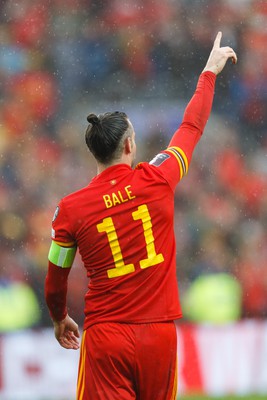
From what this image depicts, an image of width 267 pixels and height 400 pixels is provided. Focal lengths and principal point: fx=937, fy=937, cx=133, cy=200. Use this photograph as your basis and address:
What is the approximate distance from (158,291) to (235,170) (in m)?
5.11

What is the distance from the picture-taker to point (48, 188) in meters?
8.41

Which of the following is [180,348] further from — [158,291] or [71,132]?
[158,291]

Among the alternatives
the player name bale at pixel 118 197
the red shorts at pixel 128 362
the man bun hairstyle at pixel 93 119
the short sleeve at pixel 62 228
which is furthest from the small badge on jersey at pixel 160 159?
the red shorts at pixel 128 362

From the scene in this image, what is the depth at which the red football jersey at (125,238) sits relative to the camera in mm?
3703

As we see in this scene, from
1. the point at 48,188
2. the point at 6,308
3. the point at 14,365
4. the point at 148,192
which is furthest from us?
the point at 48,188

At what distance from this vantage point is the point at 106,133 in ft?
12.1

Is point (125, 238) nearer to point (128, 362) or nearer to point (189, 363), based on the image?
point (128, 362)

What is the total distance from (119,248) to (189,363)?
12.4 feet

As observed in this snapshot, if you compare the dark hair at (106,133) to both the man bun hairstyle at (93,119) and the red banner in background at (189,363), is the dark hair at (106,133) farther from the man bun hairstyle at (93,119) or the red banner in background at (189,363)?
the red banner in background at (189,363)

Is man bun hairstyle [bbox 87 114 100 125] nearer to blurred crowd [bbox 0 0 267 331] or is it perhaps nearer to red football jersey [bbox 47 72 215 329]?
red football jersey [bbox 47 72 215 329]

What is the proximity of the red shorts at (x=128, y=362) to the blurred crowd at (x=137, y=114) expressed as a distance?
414 cm

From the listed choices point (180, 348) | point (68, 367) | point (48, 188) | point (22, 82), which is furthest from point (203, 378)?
point (22, 82)

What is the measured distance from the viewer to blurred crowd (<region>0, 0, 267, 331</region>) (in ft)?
27.2

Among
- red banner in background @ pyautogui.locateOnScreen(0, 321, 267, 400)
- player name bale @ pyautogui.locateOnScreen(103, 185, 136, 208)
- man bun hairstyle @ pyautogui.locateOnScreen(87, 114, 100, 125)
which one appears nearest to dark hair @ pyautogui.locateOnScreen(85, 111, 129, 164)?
man bun hairstyle @ pyautogui.locateOnScreen(87, 114, 100, 125)
